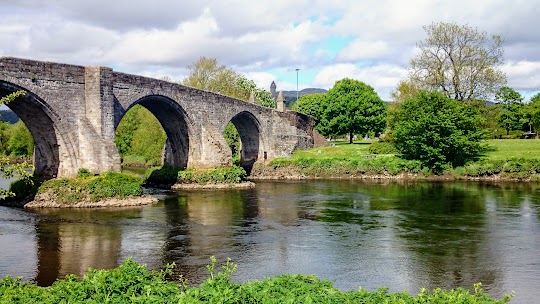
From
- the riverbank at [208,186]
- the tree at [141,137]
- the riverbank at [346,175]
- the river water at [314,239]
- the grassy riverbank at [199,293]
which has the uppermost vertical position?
the tree at [141,137]

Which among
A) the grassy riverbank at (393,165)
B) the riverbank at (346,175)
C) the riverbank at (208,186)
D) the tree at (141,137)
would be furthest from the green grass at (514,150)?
the tree at (141,137)

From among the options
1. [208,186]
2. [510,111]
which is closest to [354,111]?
[510,111]

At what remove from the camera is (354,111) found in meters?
79.6

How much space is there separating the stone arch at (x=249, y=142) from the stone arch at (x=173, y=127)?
39.7 feet

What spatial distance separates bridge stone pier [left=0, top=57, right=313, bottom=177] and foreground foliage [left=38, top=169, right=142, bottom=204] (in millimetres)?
1034

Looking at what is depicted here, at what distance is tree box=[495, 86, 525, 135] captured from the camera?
8688 cm

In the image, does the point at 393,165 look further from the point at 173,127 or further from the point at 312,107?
the point at 312,107

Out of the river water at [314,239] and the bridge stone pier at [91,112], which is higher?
the bridge stone pier at [91,112]

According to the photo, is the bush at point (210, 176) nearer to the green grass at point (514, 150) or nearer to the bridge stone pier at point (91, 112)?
the bridge stone pier at point (91, 112)

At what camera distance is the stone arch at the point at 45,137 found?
34.4 metres

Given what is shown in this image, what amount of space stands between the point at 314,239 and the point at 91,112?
18890mm

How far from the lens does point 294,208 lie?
3547 cm

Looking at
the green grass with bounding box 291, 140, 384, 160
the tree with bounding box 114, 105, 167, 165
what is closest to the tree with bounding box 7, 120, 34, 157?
the tree with bounding box 114, 105, 167, 165

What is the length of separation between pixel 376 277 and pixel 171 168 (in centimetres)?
3537
